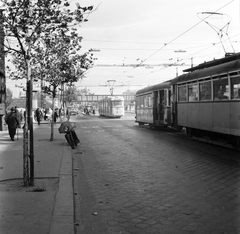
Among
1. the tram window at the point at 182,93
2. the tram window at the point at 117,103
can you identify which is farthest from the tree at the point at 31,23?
the tram window at the point at 117,103

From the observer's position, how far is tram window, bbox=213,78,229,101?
11.9m

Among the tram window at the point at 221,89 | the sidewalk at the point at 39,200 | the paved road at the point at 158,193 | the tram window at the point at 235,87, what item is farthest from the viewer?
the tram window at the point at 221,89

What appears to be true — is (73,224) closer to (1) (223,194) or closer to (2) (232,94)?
(1) (223,194)

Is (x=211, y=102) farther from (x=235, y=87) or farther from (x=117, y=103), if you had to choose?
(x=117, y=103)

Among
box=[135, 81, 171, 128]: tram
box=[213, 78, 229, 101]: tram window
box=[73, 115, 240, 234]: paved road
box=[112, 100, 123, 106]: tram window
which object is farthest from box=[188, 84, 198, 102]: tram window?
box=[112, 100, 123, 106]: tram window

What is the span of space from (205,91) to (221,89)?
1.45m

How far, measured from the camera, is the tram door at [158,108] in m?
22.5

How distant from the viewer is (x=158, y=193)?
21.1ft

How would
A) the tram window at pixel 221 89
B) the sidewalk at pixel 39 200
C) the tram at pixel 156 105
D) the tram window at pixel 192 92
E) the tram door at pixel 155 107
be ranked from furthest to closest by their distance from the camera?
the tram door at pixel 155 107
the tram at pixel 156 105
the tram window at pixel 192 92
the tram window at pixel 221 89
the sidewalk at pixel 39 200

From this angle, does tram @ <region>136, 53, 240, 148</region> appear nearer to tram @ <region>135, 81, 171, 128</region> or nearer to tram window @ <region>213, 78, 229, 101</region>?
tram window @ <region>213, 78, 229, 101</region>

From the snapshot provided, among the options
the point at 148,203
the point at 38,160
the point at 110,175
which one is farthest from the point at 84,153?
the point at 148,203

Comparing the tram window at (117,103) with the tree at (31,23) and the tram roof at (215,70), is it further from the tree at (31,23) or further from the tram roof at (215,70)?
the tree at (31,23)

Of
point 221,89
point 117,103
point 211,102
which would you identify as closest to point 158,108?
point 211,102

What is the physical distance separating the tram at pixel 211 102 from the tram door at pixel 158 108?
2.59 metres
